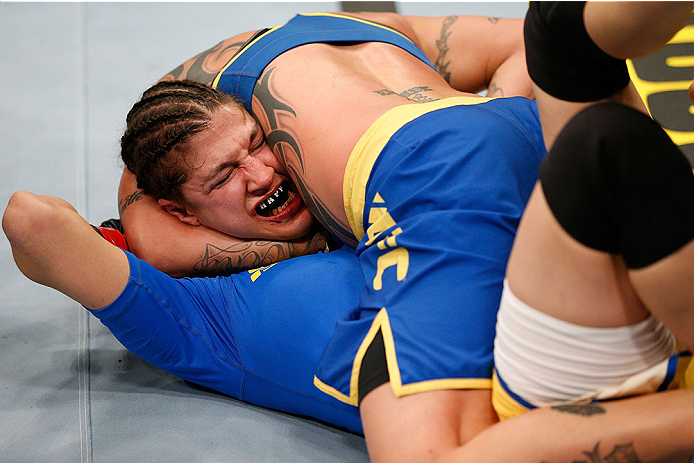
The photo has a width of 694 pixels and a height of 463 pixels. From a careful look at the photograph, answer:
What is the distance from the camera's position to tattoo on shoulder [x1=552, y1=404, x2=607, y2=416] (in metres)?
0.96

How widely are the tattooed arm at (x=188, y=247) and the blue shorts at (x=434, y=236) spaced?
33 centimetres

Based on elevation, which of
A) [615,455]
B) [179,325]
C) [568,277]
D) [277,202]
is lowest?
[179,325]

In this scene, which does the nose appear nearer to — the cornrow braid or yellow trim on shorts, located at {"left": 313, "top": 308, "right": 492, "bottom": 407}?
the cornrow braid

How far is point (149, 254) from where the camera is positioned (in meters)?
1.49

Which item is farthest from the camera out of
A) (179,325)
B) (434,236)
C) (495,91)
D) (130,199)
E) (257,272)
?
(495,91)

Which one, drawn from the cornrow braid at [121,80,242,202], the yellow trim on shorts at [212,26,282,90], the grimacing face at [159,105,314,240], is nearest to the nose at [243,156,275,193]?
the grimacing face at [159,105,314,240]

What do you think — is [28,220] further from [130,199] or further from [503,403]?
[503,403]

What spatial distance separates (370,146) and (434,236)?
0.70 ft

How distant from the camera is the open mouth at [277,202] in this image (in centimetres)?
151

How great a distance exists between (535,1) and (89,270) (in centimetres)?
87

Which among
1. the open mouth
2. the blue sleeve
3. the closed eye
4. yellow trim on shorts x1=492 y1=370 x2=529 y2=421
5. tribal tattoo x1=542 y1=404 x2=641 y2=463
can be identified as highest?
tribal tattoo x1=542 y1=404 x2=641 y2=463

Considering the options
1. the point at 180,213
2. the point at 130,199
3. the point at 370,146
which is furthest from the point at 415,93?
the point at 130,199

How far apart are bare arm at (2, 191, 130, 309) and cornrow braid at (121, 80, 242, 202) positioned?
25 cm

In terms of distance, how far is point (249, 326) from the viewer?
134 cm
